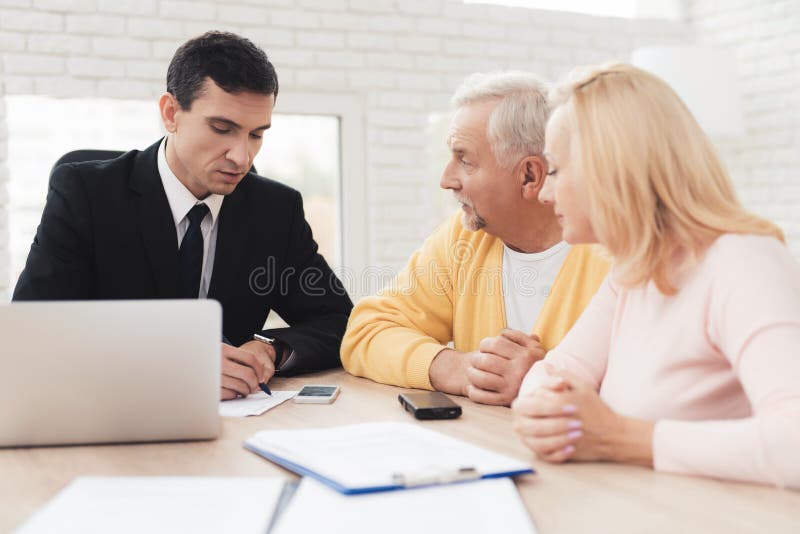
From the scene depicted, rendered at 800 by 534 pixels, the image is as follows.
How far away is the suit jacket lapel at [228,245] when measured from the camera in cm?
192

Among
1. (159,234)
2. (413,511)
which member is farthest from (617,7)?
(413,511)

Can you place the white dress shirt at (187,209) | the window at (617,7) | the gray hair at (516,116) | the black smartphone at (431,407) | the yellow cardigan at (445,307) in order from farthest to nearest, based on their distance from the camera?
the window at (617,7) → the white dress shirt at (187,209) → the gray hair at (516,116) → the yellow cardigan at (445,307) → the black smartphone at (431,407)

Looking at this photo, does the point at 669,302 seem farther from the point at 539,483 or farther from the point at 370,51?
the point at 370,51

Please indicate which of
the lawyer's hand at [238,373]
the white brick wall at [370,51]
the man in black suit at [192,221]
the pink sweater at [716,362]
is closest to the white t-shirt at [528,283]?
the man in black suit at [192,221]

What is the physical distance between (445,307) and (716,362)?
918mm

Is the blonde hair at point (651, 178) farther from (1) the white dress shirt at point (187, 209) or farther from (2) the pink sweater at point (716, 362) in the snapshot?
(1) the white dress shirt at point (187, 209)

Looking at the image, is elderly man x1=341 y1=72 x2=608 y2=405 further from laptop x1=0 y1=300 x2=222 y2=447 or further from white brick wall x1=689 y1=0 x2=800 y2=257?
white brick wall x1=689 y1=0 x2=800 y2=257

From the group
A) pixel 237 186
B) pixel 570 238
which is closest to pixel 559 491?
pixel 570 238

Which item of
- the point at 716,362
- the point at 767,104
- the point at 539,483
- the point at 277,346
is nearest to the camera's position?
the point at 539,483

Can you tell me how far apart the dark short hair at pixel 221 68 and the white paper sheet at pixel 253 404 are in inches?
30.7

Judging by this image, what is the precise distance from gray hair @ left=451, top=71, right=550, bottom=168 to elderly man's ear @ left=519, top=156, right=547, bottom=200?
2 cm

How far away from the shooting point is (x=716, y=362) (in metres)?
A: 1.04

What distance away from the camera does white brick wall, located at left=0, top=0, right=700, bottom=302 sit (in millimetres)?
3105

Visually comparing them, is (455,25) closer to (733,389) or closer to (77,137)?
(77,137)
